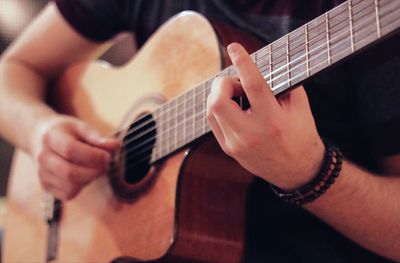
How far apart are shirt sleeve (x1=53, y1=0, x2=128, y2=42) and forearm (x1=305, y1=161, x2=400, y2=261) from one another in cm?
69

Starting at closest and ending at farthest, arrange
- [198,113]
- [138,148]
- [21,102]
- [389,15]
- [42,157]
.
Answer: [389,15]
[198,113]
[138,148]
[42,157]
[21,102]

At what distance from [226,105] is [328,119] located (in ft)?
0.93

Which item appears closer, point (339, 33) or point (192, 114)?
point (339, 33)

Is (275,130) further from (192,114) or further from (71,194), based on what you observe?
(71,194)

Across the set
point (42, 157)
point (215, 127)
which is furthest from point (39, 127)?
point (215, 127)

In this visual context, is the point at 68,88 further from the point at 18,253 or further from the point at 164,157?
the point at 164,157

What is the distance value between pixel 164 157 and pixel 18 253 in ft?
1.79

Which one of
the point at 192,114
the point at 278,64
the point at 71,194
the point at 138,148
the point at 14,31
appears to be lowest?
the point at 14,31

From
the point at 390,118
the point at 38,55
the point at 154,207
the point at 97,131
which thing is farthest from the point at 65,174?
the point at 390,118

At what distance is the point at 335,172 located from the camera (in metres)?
0.69

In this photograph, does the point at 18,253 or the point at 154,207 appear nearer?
the point at 154,207

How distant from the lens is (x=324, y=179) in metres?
0.69

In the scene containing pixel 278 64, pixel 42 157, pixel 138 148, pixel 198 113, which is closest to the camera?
pixel 278 64

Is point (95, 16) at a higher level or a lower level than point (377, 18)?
lower
